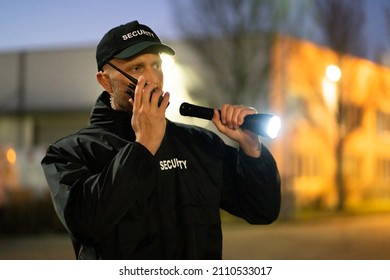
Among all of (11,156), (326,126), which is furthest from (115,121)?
(326,126)

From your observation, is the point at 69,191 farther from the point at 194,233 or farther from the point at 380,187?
the point at 380,187

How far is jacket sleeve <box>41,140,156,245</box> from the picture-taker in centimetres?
114

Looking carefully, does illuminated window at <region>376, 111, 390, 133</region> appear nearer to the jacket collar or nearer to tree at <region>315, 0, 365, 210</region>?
tree at <region>315, 0, 365, 210</region>

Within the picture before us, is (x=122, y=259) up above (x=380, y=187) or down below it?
below

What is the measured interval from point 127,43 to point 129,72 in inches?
2.2

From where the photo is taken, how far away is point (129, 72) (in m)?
1.30

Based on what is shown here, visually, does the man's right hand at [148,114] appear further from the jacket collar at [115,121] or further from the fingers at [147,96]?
the jacket collar at [115,121]

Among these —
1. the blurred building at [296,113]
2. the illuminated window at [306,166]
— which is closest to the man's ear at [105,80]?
the blurred building at [296,113]

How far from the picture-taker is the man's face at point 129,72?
4.21 ft

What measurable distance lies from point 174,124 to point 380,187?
20.1ft

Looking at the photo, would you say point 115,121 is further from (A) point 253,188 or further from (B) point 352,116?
(B) point 352,116

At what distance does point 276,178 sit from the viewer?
1.32m

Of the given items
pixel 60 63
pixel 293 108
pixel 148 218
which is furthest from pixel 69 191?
pixel 293 108
